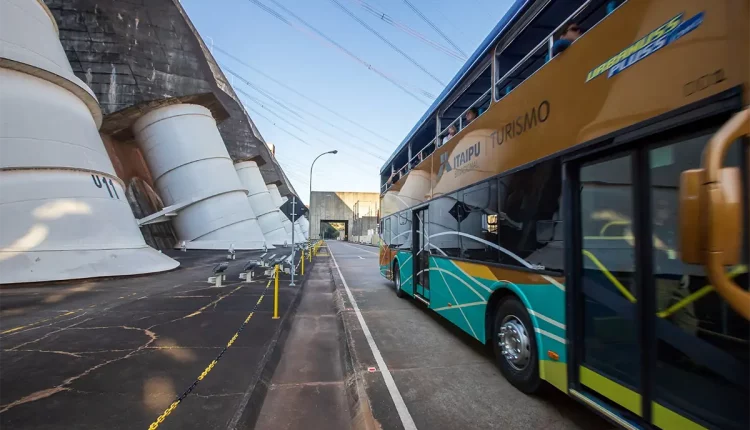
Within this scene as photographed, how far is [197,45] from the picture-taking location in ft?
86.8

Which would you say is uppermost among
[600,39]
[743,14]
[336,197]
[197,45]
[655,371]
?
[197,45]

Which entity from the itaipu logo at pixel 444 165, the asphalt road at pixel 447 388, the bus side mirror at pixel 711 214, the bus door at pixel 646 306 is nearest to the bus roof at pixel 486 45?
the itaipu logo at pixel 444 165

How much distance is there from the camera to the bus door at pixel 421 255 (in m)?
7.61

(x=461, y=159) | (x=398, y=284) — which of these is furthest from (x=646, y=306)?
(x=398, y=284)

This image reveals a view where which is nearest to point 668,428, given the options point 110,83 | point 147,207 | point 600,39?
point 600,39

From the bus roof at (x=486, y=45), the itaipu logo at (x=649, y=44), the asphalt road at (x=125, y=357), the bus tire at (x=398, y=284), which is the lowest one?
the asphalt road at (x=125, y=357)

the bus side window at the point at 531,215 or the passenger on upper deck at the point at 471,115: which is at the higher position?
the passenger on upper deck at the point at 471,115

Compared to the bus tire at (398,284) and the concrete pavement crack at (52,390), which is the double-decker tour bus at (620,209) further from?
the bus tire at (398,284)

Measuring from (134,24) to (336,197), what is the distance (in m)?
59.1

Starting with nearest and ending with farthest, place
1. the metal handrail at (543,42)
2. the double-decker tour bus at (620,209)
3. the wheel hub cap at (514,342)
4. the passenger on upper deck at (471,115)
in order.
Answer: the double-decker tour bus at (620,209) → the metal handrail at (543,42) → the wheel hub cap at (514,342) → the passenger on upper deck at (471,115)

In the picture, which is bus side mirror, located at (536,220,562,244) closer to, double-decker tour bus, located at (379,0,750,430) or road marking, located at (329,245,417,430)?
double-decker tour bus, located at (379,0,750,430)

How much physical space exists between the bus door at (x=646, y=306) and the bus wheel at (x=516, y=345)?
60 cm

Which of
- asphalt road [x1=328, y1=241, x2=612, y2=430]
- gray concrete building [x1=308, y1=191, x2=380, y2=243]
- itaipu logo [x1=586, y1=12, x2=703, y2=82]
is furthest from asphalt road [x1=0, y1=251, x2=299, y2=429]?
gray concrete building [x1=308, y1=191, x2=380, y2=243]

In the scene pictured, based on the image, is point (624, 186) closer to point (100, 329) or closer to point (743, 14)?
point (743, 14)
